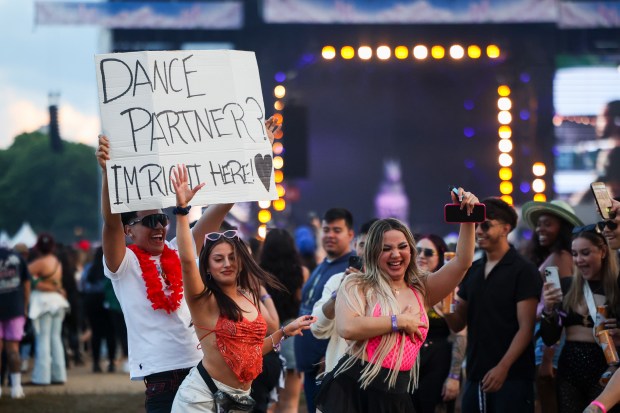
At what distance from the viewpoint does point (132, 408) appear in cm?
1231

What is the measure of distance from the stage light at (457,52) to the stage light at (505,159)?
52.9 inches

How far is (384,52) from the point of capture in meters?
15.5

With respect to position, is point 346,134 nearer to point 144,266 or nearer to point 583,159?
point 583,159

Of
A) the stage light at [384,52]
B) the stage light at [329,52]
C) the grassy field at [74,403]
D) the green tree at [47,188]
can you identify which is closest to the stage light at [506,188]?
the stage light at [384,52]

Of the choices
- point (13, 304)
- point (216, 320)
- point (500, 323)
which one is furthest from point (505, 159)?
point (216, 320)

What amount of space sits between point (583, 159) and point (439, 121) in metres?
2.97

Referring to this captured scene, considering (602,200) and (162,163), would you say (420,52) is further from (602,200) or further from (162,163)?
(162,163)

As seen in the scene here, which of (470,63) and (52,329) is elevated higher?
(470,63)

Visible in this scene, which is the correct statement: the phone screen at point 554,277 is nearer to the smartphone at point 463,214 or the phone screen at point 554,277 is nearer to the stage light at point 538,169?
the smartphone at point 463,214

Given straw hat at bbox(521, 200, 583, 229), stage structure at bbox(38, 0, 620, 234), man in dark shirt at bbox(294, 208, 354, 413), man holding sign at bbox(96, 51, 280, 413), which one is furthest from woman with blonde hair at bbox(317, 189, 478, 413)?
stage structure at bbox(38, 0, 620, 234)

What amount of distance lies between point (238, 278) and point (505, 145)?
32.2 feet

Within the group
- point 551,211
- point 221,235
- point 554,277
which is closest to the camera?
point 221,235

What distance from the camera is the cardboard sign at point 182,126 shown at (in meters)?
6.25

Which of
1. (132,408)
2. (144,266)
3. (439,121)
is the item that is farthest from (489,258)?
(439,121)
